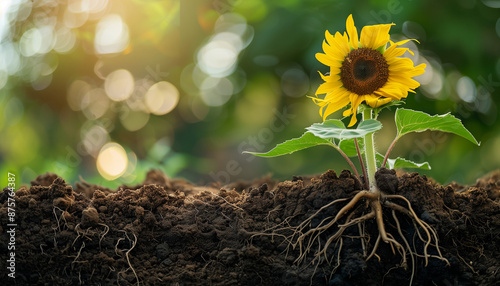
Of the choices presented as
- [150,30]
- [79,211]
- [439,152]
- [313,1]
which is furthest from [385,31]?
[150,30]

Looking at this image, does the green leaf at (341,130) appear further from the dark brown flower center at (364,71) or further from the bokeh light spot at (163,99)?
the bokeh light spot at (163,99)

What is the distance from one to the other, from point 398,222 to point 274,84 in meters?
1.94

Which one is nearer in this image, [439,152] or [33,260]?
[33,260]

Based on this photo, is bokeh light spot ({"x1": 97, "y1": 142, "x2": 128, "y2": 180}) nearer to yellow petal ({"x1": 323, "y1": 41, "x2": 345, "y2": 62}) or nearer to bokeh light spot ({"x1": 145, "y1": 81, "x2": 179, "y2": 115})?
bokeh light spot ({"x1": 145, "y1": 81, "x2": 179, "y2": 115})

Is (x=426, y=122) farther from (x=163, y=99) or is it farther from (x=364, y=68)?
(x=163, y=99)

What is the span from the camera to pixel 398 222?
4.08ft

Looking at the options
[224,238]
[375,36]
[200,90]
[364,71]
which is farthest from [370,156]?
[200,90]

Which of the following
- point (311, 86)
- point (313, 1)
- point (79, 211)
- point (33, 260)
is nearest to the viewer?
point (33, 260)

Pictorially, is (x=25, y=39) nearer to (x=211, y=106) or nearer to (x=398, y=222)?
(x=211, y=106)

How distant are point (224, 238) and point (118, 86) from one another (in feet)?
7.19

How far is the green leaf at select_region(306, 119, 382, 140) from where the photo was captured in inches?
46.3

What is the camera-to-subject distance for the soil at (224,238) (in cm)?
119

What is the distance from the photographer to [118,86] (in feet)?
10.6

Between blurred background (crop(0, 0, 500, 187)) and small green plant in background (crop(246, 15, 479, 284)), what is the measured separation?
137cm
